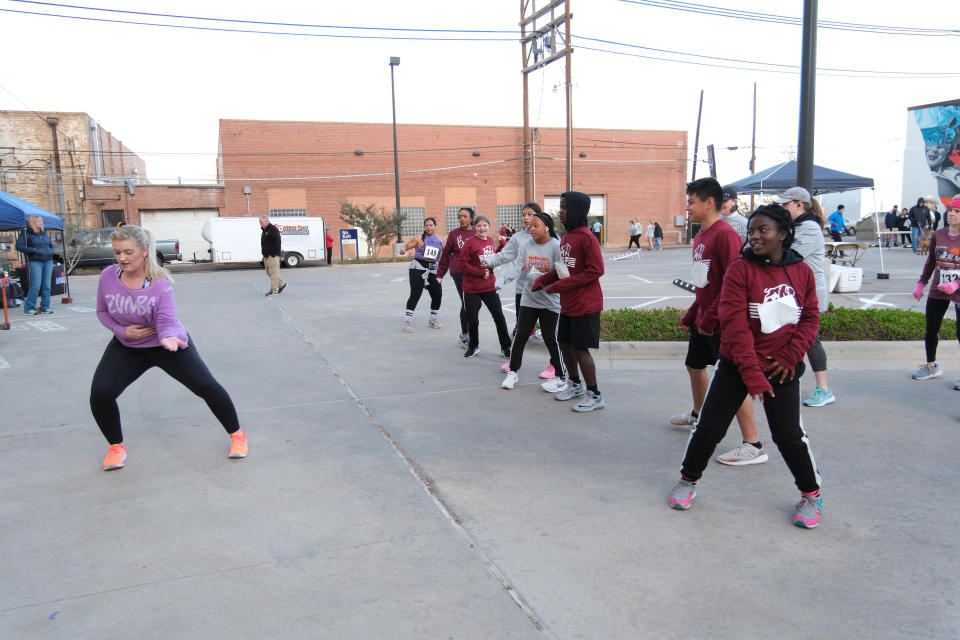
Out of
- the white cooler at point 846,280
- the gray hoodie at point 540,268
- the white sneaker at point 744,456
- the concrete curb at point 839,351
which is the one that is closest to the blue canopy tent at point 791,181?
the white cooler at point 846,280

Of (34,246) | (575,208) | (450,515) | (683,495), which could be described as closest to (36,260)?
(34,246)

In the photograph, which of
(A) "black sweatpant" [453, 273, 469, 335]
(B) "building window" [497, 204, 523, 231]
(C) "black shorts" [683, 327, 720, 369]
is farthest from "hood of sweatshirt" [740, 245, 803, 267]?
(B) "building window" [497, 204, 523, 231]

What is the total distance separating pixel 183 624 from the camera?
2.76 metres

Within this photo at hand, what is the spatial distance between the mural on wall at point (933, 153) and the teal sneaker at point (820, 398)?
2825 cm

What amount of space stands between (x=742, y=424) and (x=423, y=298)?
35.3 feet

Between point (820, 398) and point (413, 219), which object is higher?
point (413, 219)

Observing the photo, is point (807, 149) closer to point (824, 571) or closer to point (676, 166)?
point (824, 571)

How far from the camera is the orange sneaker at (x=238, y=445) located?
4707 millimetres

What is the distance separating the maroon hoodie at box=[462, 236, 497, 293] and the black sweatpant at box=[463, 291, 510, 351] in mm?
83

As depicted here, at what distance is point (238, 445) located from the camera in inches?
187

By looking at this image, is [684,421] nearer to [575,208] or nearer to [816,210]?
[575,208]

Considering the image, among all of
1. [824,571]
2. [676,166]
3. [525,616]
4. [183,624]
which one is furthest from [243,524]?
[676,166]

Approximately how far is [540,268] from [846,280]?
9.70m

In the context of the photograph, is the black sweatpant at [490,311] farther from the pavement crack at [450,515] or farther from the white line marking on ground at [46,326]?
the white line marking on ground at [46,326]
